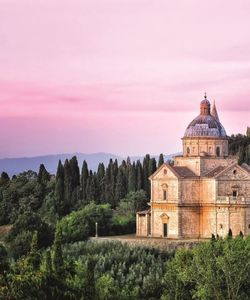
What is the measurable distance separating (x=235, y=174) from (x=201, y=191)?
277 cm

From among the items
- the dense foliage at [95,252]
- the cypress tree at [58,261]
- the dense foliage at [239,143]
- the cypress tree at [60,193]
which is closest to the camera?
the dense foliage at [95,252]

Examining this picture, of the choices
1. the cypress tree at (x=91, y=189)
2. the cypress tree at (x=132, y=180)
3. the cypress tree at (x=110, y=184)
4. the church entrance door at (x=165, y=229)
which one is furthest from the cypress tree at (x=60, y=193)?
the church entrance door at (x=165, y=229)

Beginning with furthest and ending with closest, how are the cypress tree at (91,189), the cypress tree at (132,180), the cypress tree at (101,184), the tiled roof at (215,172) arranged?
the cypress tree at (101,184) → the cypress tree at (91,189) → the cypress tree at (132,180) → the tiled roof at (215,172)

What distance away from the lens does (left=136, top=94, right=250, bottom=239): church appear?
6425cm

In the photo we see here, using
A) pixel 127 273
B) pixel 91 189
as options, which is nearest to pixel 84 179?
pixel 91 189

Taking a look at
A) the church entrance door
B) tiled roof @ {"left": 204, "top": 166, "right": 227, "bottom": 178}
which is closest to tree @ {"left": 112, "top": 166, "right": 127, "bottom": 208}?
the church entrance door

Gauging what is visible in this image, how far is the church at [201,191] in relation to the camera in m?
64.2

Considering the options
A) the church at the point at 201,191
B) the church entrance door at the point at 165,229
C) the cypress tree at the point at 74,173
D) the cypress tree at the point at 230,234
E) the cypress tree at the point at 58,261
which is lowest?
the cypress tree at the point at 58,261

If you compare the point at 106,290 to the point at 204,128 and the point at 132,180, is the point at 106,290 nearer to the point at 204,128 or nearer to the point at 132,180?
the point at 204,128

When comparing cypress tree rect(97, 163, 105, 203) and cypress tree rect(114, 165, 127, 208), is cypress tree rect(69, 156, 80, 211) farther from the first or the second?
cypress tree rect(114, 165, 127, 208)

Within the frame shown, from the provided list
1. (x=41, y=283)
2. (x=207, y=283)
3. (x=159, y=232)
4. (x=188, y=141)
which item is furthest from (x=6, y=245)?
(x=41, y=283)

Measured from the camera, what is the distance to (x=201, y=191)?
65.5 metres

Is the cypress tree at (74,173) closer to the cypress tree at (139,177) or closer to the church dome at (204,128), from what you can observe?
the cypress tree at (139,177)

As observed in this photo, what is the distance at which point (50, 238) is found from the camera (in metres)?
64.8
